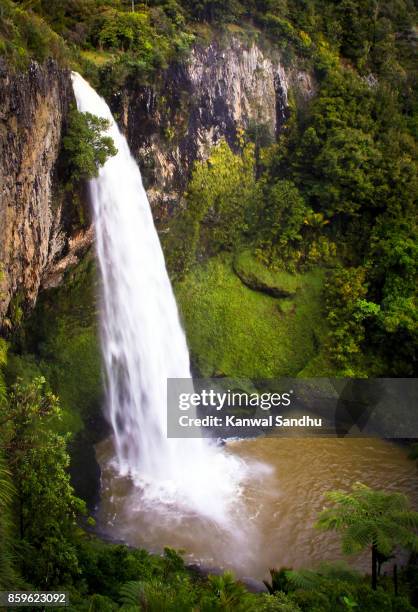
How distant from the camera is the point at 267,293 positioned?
1544cm

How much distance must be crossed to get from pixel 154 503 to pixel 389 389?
7065 mm

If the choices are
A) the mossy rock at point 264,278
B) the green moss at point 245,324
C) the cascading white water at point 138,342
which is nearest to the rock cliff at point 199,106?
the cascading white water at point 138,342

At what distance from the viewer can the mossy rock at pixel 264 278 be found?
50.0 feet

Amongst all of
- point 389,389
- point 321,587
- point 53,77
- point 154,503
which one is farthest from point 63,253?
point 389,389

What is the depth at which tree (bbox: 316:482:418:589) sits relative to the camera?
21.3 feet

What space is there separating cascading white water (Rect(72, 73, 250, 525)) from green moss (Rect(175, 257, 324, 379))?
1.60m

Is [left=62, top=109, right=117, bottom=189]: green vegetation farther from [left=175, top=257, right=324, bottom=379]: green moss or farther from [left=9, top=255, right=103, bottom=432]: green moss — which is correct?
[left=175, top=257, right=324, bottom=379]: green moss

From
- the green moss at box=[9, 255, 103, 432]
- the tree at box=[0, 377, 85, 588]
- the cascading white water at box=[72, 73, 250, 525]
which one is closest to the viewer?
the tree at box=[0, 377, 85, 588]

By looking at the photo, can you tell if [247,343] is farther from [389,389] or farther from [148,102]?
[148,102]

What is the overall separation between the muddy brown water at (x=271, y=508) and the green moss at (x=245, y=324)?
243 centimetres

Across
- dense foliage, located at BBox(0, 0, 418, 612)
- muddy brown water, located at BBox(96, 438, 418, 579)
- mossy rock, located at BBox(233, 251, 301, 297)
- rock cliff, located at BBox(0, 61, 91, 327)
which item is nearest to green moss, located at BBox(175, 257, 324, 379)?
dense foliage, located at BBox(0, 0, 418, 612)

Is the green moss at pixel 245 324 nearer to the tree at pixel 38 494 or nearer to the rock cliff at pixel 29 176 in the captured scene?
the rock cliff at pixel 29 176

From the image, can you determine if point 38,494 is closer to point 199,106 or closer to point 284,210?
point 284,210

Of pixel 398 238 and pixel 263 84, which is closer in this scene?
pixel 398 238
